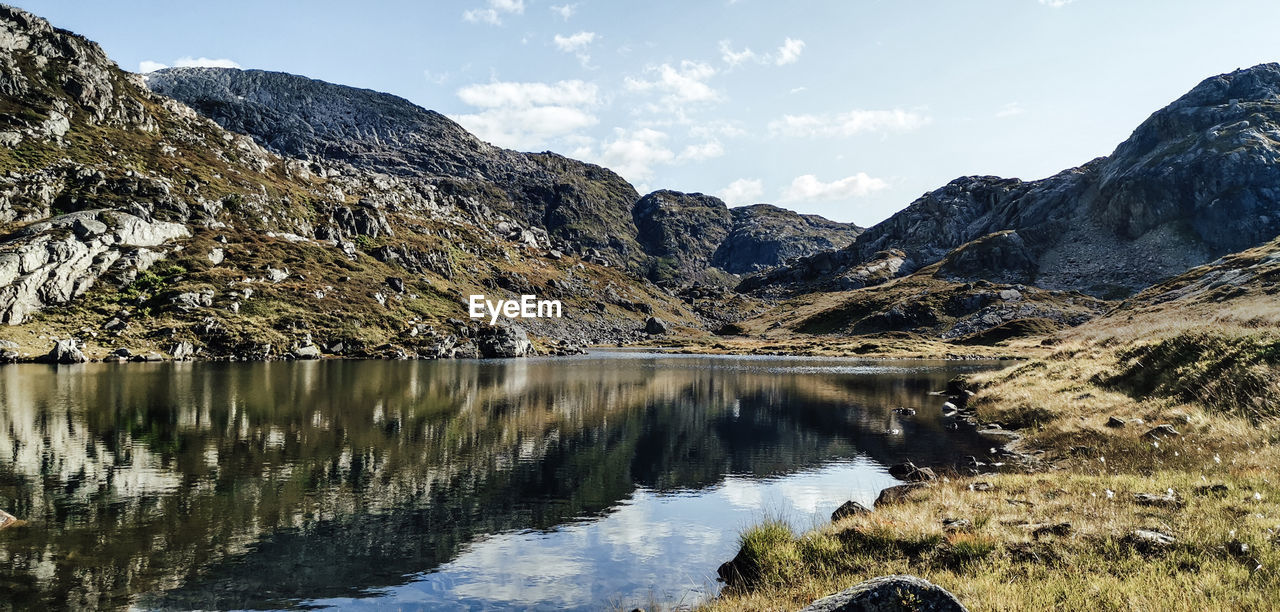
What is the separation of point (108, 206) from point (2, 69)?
75.6 metres

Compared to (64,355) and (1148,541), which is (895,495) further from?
(64,355)

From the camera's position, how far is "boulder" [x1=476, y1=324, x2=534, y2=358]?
160m

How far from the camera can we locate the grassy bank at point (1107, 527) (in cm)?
1009

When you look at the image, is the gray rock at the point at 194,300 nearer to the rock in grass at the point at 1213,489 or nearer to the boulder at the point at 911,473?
the boulder at the point at 911,473

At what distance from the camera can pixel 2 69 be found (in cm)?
17675

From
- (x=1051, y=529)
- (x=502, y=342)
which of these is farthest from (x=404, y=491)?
(x=502, y=342)

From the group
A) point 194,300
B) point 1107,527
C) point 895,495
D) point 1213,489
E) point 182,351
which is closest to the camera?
point 1107,527

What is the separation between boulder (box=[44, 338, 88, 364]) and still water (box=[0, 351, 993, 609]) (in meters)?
46.9

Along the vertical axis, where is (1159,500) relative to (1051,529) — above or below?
above

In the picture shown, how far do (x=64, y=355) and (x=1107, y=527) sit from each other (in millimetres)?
133692

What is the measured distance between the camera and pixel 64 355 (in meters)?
97.2

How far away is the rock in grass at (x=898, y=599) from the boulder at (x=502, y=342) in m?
157

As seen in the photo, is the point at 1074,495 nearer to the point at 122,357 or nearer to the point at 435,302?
the point at 122,357

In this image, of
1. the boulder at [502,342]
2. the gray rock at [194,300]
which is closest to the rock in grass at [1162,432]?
the boulder at [502,342]
